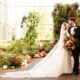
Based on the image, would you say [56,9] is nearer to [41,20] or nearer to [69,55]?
[41,20]

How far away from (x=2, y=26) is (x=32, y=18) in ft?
5.89

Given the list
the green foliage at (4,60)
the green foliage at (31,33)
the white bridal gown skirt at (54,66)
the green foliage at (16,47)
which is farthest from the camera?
the green foliage at (31,33)

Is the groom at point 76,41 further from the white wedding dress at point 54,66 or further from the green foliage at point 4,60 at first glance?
the green foliage at point 4,60

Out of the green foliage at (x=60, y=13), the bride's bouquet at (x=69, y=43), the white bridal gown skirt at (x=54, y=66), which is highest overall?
the green foliage at (x=60, y=13)

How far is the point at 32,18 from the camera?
1488 centimetres

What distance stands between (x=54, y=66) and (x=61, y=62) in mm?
225

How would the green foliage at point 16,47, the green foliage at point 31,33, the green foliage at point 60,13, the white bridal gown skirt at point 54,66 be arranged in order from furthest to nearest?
the green foliage at point 31,33, the green foliage at point 60,13, the green foliage at point 16,47, the white bridal gown skirt at point 54,66

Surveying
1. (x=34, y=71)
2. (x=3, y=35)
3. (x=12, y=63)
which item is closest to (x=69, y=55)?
(x=34, y=71)

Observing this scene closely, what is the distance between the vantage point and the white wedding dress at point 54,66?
9.13 m

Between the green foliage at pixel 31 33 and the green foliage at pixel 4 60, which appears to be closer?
the green foliage at pixel 4 60

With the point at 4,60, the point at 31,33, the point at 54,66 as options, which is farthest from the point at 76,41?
the point at 31,33

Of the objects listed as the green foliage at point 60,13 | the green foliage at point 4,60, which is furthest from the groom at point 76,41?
the green foliage at point 60,13

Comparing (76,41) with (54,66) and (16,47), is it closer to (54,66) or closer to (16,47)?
(54,66)

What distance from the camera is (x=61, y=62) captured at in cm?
945
